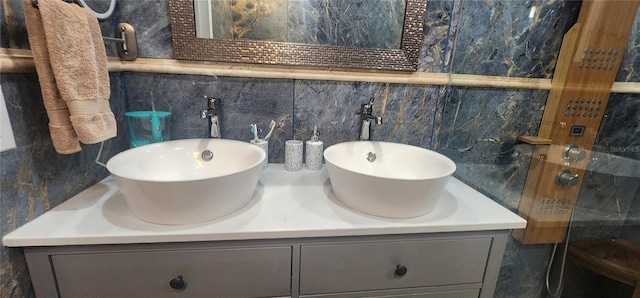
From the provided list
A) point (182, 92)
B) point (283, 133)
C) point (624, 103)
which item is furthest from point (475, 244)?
point (182, 92)

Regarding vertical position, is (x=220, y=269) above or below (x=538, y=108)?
below

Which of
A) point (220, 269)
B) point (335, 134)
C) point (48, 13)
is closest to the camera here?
point (48, 13)

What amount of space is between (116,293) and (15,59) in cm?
61

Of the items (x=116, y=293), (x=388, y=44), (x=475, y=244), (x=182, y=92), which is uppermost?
(x=388, y=44)

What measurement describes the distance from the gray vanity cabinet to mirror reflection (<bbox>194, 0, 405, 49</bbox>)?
2.52ft

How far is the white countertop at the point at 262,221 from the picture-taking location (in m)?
0.65

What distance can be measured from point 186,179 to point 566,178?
152cm

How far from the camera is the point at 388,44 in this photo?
1.12m

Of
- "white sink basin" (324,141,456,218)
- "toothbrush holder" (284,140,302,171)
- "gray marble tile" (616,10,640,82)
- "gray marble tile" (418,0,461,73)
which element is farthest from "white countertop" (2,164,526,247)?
"gray marble tile" (616,10,640,82)

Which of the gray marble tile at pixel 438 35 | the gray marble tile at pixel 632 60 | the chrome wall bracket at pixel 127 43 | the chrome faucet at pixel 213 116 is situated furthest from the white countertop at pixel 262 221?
the gray marble tile at pixel 632 60

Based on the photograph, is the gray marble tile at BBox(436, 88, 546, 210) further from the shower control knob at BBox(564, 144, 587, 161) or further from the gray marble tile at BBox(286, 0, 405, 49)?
the gray marble tile at BBox(286, 0, 405, 49)

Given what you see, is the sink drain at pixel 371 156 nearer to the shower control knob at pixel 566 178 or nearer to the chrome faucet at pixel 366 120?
the chrome faucet at pixel 366 120

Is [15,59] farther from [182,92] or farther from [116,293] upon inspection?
[116,293]

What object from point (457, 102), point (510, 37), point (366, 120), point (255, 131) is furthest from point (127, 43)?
point (510, 37)
